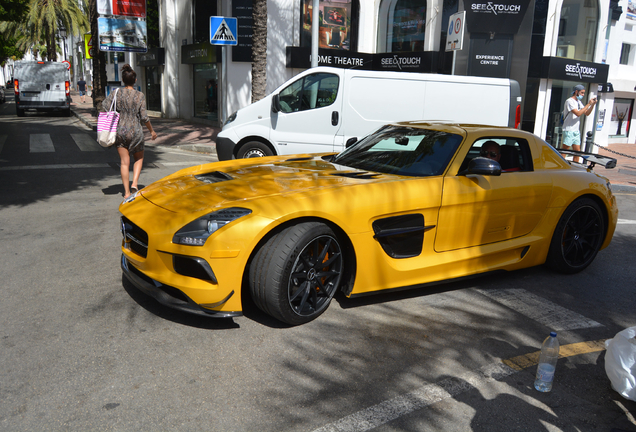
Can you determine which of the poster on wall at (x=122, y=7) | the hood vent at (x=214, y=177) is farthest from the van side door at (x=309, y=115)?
the poster on wall at (x=122, y=7)

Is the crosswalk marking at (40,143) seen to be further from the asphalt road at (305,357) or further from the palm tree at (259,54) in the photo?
the asphalt road at (305,357)

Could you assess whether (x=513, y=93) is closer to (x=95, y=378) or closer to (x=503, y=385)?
(x=503, y=385)

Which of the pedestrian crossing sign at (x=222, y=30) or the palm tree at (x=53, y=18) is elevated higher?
Answer: the palm tree at (x=53, y=18)

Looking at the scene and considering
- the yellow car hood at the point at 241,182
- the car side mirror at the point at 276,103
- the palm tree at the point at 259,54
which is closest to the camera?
the yellow car hood at the point at 241,182

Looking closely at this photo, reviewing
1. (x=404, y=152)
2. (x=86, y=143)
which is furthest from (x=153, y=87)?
(x=404, y=152)

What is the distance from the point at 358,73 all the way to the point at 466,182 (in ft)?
16.2

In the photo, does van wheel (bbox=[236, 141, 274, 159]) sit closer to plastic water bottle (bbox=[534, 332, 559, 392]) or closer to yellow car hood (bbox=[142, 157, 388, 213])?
yellow car hood (bbox=[142, 157, 388, 213])

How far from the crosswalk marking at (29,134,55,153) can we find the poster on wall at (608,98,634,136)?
76.3ft

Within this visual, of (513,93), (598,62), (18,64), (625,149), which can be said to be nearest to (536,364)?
(513,93)

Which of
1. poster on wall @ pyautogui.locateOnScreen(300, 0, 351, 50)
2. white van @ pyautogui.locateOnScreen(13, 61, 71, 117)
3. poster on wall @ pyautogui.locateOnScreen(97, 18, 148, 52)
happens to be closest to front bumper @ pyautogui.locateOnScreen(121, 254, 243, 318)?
poster on wall @ pyautogui.locateOnScreen(97, 18, 148, 52)

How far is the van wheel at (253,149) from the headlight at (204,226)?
6.10 metres

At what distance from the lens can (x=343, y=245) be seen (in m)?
3.92

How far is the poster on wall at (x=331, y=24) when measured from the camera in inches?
761

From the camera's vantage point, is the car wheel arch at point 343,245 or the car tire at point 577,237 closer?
the car wheel arch at point 343,245
